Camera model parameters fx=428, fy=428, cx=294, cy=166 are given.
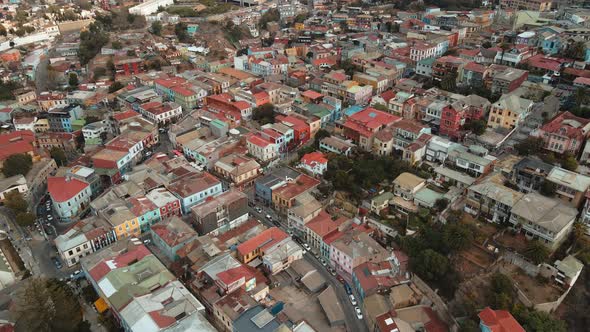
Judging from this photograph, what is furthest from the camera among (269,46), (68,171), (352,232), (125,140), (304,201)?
(269,46)

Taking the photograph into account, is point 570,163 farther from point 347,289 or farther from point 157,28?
point 157,28

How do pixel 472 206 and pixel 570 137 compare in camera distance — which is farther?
pixel 570 137

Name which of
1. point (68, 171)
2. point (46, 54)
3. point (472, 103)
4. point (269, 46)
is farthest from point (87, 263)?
point (46, 54)

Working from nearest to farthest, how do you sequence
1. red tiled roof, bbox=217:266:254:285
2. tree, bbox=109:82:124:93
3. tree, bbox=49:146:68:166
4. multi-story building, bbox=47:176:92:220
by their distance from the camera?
red tiled roof, bbox=217:266:254:285
multi-story building, bbox=47:176:92:220
tree, bbox=49:146:68:166
tree, bbox=109:82:124:93

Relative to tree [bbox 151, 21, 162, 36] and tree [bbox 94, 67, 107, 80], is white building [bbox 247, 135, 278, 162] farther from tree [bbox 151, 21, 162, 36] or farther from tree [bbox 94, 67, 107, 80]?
tree [bbox 151, 21, 162, 36]

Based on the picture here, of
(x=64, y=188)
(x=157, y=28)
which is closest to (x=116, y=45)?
(x=157, y=28)

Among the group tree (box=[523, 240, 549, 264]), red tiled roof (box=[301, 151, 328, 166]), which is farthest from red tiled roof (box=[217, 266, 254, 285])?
tree (box=[523, 240, 549, 264])

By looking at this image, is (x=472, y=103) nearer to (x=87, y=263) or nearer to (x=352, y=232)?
(x=352, y=232)
